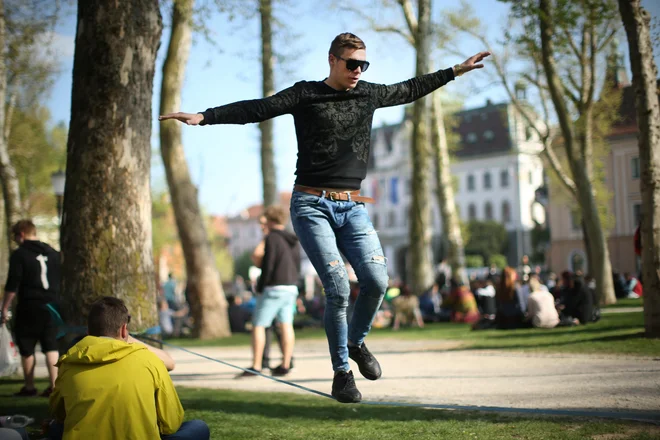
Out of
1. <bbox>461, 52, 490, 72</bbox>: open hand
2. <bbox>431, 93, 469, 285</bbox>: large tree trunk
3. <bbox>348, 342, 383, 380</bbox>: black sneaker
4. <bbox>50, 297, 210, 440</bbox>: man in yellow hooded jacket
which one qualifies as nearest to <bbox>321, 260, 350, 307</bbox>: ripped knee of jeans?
<bbox>348, 342, 383, 380</bbox>: black sneaker

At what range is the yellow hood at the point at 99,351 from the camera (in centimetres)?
482

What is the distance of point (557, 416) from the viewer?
6809mm

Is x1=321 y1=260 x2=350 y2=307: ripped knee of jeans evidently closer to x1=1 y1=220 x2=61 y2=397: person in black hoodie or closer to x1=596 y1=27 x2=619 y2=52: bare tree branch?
x1=1 y1=220 x2=61 y2=397: person in black hoodie

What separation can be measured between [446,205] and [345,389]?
93.3ft

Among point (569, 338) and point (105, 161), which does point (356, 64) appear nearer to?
point (105, 161)

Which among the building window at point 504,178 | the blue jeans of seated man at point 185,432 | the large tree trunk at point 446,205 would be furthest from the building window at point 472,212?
the blue jeans of seated man at point 185,432

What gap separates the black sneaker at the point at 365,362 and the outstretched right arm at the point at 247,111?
195cm

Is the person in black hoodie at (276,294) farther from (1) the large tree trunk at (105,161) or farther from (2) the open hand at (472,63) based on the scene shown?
(2) the open hand at (472,63)

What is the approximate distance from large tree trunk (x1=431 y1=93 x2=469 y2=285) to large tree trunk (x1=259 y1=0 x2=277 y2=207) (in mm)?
8787

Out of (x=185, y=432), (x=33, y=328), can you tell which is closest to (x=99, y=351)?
(x=185, y=432)

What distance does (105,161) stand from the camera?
851 cm

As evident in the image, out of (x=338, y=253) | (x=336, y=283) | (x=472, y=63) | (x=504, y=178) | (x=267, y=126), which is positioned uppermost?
(x=504, y=178)

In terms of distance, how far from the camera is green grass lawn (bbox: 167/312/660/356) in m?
12.0

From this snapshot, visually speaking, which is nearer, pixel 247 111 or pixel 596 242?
pixel 247 111
